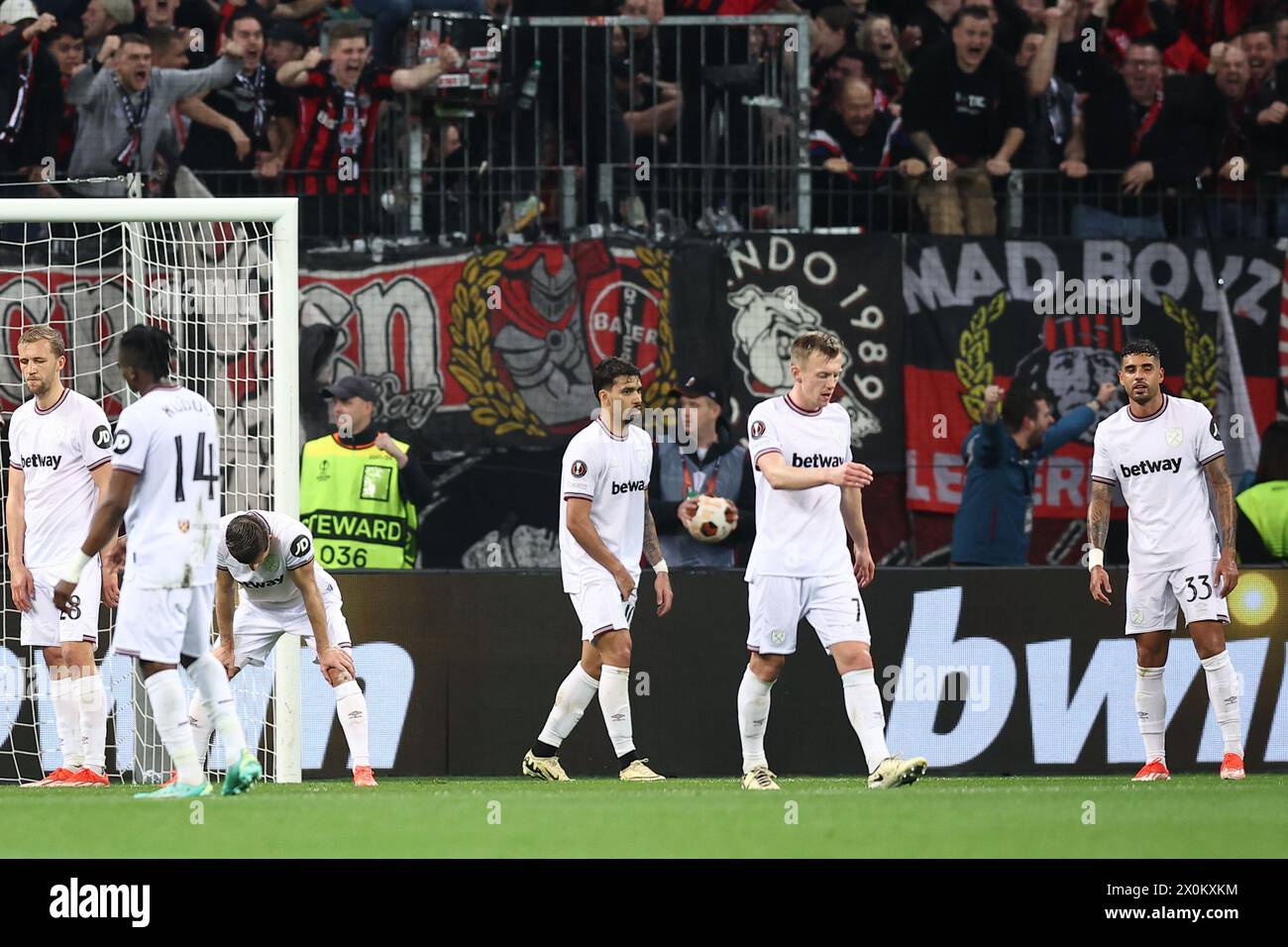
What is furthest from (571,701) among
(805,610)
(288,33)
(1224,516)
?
(288,33)

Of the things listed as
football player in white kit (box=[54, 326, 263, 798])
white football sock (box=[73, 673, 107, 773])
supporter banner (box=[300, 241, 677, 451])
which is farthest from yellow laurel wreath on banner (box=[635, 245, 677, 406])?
football player in white kit (box=[54, 326, 263, 798])

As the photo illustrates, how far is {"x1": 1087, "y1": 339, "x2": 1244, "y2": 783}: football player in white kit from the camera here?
33.6 feet

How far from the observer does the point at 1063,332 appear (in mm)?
14211

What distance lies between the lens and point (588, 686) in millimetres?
10602

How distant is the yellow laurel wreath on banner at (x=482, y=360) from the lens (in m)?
13.9

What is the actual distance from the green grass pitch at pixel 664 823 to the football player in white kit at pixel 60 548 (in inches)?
45.3

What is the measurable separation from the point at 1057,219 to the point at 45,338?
7817mm

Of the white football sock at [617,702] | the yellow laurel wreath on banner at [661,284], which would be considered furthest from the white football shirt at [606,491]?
the yellow laurel wreath on banner at [661,284]

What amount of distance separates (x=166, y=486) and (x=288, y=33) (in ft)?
24.0

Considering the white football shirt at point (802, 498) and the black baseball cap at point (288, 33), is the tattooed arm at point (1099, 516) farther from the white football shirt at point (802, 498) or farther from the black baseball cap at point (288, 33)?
the black baseball cap at point (288, 33)

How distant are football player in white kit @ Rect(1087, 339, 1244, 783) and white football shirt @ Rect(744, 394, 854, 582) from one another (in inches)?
67.9

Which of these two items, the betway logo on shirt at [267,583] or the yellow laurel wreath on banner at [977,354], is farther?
the yellow laurel wreath on banner at [977,354]
